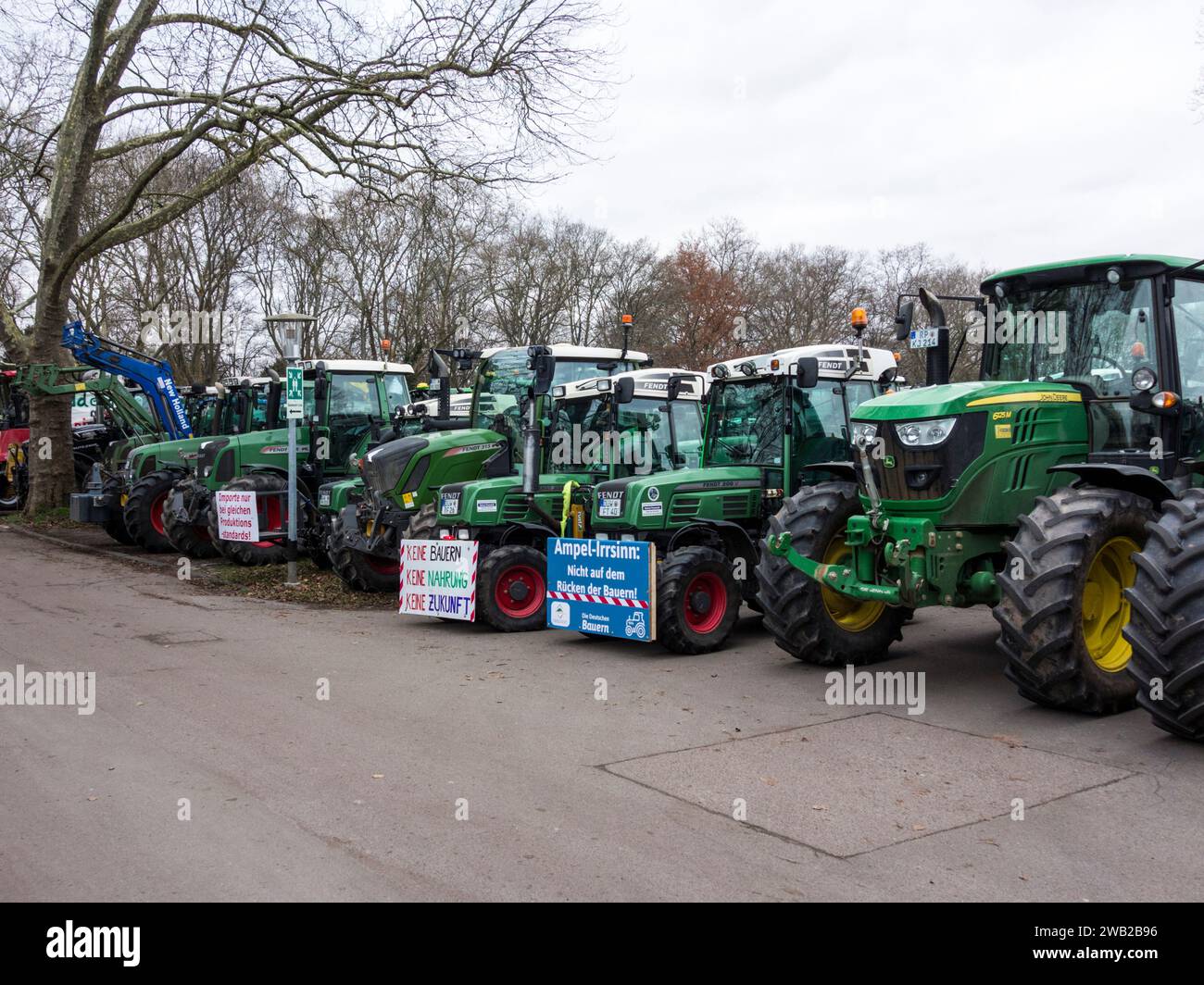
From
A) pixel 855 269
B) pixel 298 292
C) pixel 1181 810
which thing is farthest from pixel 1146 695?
pixel 855 269

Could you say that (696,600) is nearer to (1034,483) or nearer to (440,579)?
(440,579)

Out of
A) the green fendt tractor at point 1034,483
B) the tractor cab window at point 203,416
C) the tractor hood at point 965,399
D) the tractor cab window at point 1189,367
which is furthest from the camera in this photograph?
the tractor cab window at point 203,416

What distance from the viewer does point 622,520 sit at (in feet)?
34.0

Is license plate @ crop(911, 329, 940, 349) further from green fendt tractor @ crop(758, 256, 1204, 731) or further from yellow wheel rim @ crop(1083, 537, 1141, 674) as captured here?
yellow wheel rim @ crop(1083, 537, 1141, 674)

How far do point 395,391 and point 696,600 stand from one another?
28.8ft

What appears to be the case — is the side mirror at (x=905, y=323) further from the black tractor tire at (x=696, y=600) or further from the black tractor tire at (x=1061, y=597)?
the black tractor tire at (x=696, y=600)

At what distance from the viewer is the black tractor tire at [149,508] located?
18.2 metres

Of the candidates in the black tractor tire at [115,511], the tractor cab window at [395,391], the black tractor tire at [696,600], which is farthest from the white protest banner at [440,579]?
the black tractor tire at [115,511]

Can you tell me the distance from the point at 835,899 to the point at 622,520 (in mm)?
6200

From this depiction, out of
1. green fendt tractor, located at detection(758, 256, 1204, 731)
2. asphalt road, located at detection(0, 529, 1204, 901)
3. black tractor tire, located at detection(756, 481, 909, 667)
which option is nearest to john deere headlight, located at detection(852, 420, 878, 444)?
green fendt tractor, located at detection(758, 256, 1204, 731)

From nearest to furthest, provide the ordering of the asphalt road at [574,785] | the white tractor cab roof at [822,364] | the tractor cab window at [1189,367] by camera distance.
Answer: the asphalt road at [574,785] → the tractor cab window at [1189,367] → the white tractor cab roof at [822,364]

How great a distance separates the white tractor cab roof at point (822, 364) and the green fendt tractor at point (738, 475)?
0.4 inches

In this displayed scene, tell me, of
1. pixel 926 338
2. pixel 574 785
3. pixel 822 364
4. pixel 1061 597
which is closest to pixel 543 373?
pixel 822 364

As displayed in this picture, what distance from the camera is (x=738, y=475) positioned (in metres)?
10.5
